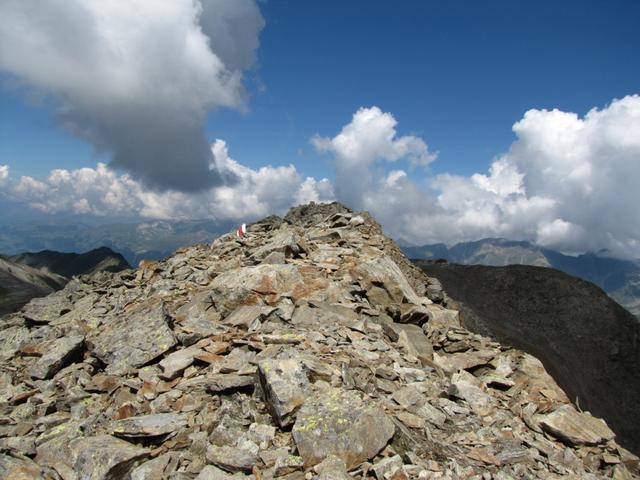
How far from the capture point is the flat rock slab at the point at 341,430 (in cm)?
903

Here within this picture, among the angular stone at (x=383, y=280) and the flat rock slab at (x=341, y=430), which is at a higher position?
the angular stone at (x=383, y=280)

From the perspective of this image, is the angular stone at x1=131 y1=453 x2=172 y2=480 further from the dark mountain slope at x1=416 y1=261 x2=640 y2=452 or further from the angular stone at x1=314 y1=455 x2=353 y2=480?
the dark mountain slope at x1=416 y1=261 x2=640 y2=452

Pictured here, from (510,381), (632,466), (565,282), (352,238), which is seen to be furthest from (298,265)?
(565,282)

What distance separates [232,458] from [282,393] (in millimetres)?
2014

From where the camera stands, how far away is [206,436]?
9812mm

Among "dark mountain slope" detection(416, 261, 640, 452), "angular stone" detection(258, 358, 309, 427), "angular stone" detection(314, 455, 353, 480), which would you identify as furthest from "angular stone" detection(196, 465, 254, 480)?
"dark mountain slope" detection(416, 261, 640, 452)

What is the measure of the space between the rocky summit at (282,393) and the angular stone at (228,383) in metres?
0.03

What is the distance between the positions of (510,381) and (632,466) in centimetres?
434

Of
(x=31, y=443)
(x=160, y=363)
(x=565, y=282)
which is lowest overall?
(x=31, y=443)

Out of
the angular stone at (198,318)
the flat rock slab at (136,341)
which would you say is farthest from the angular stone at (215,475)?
the angular stone at (198,318)

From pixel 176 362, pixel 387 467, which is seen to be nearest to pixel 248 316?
pixel 176 362

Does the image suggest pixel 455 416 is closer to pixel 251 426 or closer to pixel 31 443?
Answer: pixel 251 426

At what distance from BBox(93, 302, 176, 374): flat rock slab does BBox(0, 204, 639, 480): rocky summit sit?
0.07m

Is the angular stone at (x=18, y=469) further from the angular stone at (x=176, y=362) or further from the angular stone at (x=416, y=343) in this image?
the angular stone at (x=416, y=343)
